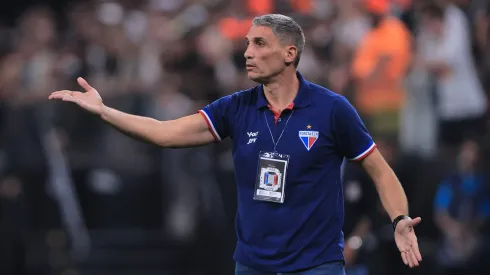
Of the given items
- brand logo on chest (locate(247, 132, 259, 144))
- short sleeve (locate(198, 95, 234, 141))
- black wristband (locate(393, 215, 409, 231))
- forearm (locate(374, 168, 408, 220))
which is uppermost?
short sleeve (locate(198, 95, 234, 141))

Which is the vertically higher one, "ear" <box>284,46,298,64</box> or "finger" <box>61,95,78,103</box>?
"ear" <box>284,46,298,64</box>

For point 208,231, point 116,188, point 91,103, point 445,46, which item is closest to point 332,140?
point 91,103

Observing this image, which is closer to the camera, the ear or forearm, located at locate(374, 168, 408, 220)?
forearm, located at locate(374, 168, 408, 220)

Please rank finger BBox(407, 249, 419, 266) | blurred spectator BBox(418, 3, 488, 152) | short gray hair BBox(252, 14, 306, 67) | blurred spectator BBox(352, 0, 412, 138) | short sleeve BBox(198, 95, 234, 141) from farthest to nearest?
blurred spectator BBox(352, 0, 412, 138) → blurred spectator BBox(418, 3, 488, 152) → short sleeve BBox(198, 95, 234, 141) → short gray hair BBox(252, 14, 306, 67) → finger BBox(407, 249, 419, 266)

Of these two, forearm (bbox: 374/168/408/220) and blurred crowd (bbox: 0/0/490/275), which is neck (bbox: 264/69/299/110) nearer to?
forearm (bbox: 374/168/408/220)

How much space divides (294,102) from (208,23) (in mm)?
7392

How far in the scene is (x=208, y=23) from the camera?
13.4 meters

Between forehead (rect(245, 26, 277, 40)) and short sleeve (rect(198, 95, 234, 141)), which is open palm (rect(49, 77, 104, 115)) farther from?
forehead (rect(245, 26, 277, 40))

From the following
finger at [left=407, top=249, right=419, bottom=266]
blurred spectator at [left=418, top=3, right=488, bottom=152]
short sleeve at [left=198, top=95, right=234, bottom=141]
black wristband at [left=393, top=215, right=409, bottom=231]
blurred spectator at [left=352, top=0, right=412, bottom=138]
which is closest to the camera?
finger at [left=407, top=249, right=419, bottom=266]

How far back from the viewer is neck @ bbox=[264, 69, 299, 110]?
20.2 feet

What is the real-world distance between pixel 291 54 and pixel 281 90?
0.72 feet

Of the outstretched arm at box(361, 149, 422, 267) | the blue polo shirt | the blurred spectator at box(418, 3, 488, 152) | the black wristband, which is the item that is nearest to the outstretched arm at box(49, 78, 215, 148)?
the blue polo shirt

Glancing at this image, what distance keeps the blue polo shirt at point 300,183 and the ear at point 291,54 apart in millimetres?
210

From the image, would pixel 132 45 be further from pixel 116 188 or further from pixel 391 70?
pixel 391 70
